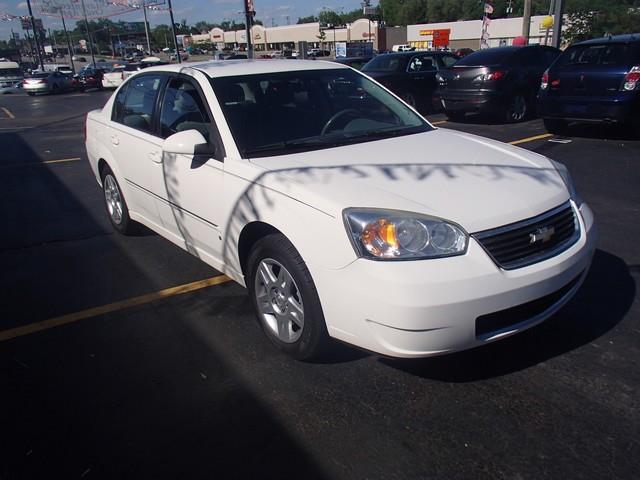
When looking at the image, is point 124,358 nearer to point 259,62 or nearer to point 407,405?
point 407,405

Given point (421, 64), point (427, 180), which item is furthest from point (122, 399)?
point (421, 64)

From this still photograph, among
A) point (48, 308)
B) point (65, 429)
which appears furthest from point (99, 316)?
point (65, 429)

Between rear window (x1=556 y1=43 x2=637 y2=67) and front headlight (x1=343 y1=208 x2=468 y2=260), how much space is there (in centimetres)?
770

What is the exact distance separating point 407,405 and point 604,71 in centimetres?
800

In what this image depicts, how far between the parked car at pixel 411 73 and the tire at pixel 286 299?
415 inches

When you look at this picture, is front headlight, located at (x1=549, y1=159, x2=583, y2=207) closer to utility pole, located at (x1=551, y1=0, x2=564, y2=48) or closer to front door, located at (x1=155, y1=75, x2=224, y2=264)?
front door, located at (x1=155, y1=75, x2=224, y2=264)

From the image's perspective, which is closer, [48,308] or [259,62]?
[48,308]

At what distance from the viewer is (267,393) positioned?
2830mm

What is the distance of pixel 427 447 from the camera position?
2.40m

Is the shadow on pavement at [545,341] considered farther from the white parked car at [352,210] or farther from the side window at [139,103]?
the side window at [139,103]

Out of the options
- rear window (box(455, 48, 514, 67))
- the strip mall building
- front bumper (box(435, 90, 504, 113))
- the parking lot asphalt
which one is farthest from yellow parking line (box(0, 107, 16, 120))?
the strip mall building

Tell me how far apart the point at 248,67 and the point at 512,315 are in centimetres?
266

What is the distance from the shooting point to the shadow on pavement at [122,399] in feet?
7.77

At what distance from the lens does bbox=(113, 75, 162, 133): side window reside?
4379 millimetres
